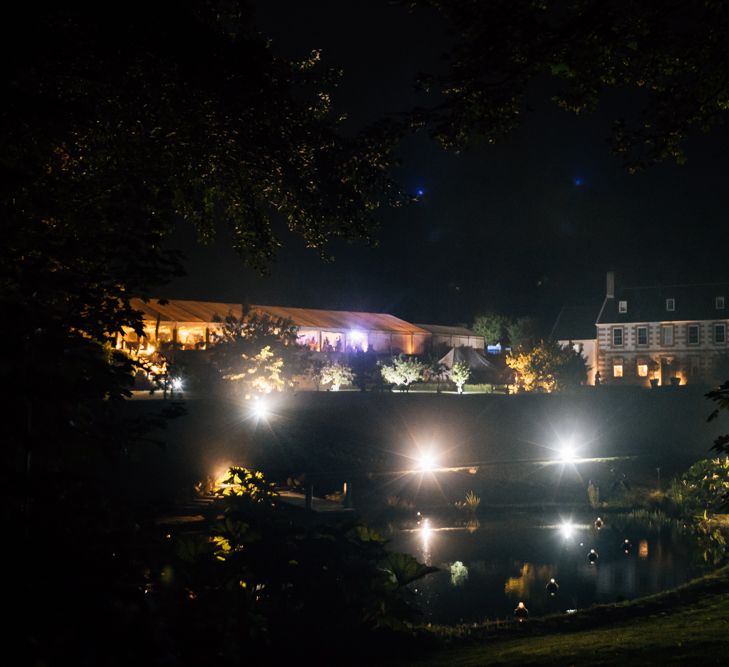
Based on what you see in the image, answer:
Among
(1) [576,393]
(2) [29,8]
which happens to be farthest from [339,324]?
(2) [29,8]

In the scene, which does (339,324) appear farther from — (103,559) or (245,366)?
(103,559)

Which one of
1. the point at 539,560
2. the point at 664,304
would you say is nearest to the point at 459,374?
the point at 664,304

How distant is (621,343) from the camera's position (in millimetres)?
76062

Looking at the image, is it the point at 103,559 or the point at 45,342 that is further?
the point at 45,342

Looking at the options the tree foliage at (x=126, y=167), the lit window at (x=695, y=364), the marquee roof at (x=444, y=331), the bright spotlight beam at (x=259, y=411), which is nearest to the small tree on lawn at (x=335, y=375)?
the bright spotlight beam at (x=259, y=411)

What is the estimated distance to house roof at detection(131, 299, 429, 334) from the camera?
52.8m

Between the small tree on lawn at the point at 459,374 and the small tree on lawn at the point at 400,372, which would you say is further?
the small tree on lawn at the point at 459,374

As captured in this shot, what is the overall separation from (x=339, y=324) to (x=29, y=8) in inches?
2259

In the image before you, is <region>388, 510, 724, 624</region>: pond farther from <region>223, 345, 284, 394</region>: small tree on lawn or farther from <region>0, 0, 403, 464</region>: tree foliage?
<region>223, 345, 284, 394</region>: small tree on lawn

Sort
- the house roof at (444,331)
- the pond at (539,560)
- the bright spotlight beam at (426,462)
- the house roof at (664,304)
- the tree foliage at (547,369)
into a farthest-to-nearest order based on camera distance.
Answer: the house roof at (444,331), the house roof at (664,304), the tree foliage at (547,369), the bright spotlight beam at (426,462), the pond at (539,560)

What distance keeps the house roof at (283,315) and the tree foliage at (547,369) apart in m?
13.1

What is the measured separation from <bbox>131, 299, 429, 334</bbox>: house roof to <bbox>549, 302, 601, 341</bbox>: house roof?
578 inches

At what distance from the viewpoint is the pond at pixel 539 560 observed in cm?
1752

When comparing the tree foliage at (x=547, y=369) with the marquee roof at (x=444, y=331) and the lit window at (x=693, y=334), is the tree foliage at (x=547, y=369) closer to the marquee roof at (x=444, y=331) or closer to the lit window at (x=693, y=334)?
the marquee roof at (x=444, y=331)
